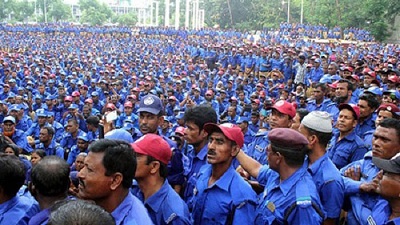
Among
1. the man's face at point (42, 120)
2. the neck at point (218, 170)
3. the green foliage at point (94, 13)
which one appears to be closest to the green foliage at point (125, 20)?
the green foliage at point (94, 13)

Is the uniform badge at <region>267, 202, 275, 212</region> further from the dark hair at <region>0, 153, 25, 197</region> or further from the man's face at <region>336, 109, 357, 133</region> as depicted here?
the man's face at <region>336, 109, 357, 133</region>

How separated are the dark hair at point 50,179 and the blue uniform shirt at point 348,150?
2.43 metres

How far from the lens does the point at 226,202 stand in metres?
2.65

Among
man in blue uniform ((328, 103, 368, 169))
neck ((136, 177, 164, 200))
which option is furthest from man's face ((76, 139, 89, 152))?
neck ((136, 177, 164, 200))

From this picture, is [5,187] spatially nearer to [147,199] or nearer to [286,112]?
[147,199]

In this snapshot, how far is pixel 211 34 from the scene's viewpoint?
106 ft

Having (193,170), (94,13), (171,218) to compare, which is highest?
(94,13)

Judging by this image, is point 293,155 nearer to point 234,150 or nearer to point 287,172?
point 287,172

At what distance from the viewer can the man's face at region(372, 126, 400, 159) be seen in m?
3.09

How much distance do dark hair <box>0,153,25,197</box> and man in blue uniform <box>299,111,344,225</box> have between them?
70.7 inches

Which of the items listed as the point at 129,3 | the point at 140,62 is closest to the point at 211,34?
the point at 140,62

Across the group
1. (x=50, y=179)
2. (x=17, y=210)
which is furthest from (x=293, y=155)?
(x=17, y=210)

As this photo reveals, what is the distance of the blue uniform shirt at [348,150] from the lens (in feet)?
12.9

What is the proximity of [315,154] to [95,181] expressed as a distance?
5.18 ft
